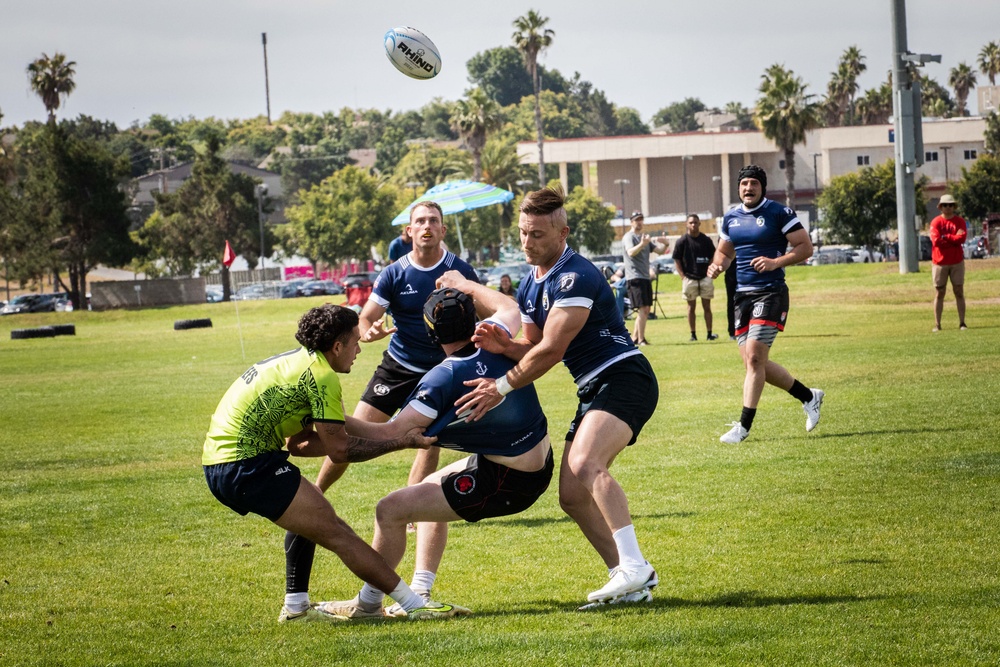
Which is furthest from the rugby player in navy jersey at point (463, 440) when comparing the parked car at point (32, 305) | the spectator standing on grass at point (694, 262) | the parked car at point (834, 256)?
the parked car at point (32, 305)

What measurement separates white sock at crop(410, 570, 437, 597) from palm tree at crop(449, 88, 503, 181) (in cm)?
10257

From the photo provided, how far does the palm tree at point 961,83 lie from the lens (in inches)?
5620

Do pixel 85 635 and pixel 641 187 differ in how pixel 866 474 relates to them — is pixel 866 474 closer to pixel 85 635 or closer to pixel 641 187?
pixel 85 635

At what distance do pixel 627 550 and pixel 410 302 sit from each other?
3489mm

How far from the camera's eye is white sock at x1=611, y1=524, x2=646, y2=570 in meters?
6.34

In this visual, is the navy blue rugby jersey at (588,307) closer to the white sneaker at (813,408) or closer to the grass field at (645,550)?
the grass field at (645,550)

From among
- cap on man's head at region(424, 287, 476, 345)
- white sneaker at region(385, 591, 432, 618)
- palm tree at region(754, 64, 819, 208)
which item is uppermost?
palm tree at region(754, 64, 819, 208)

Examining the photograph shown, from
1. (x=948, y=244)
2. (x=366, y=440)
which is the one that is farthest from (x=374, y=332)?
(x=948, y=244)

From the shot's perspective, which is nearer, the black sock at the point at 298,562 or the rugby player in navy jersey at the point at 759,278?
the black sock at the point at 298,562

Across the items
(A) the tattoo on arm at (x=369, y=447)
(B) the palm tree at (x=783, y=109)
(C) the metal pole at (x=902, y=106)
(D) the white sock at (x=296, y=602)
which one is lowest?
(D) the white sock at (x=296, y=602)

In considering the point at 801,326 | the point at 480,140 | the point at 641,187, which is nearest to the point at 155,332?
the point at 801,326

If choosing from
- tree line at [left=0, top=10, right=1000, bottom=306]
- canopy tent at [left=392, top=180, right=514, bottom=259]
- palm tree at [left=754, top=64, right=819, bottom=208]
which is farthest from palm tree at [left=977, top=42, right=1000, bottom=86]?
canopy tent at [left=392, top=180, right=514, bottom=259]

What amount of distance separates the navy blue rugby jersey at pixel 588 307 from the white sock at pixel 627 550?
936mm

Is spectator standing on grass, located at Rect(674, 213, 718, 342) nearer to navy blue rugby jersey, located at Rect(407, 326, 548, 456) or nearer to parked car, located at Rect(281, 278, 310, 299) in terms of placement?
navy blue rugby jersey, located at Rect(407, 326, 548, 456)
